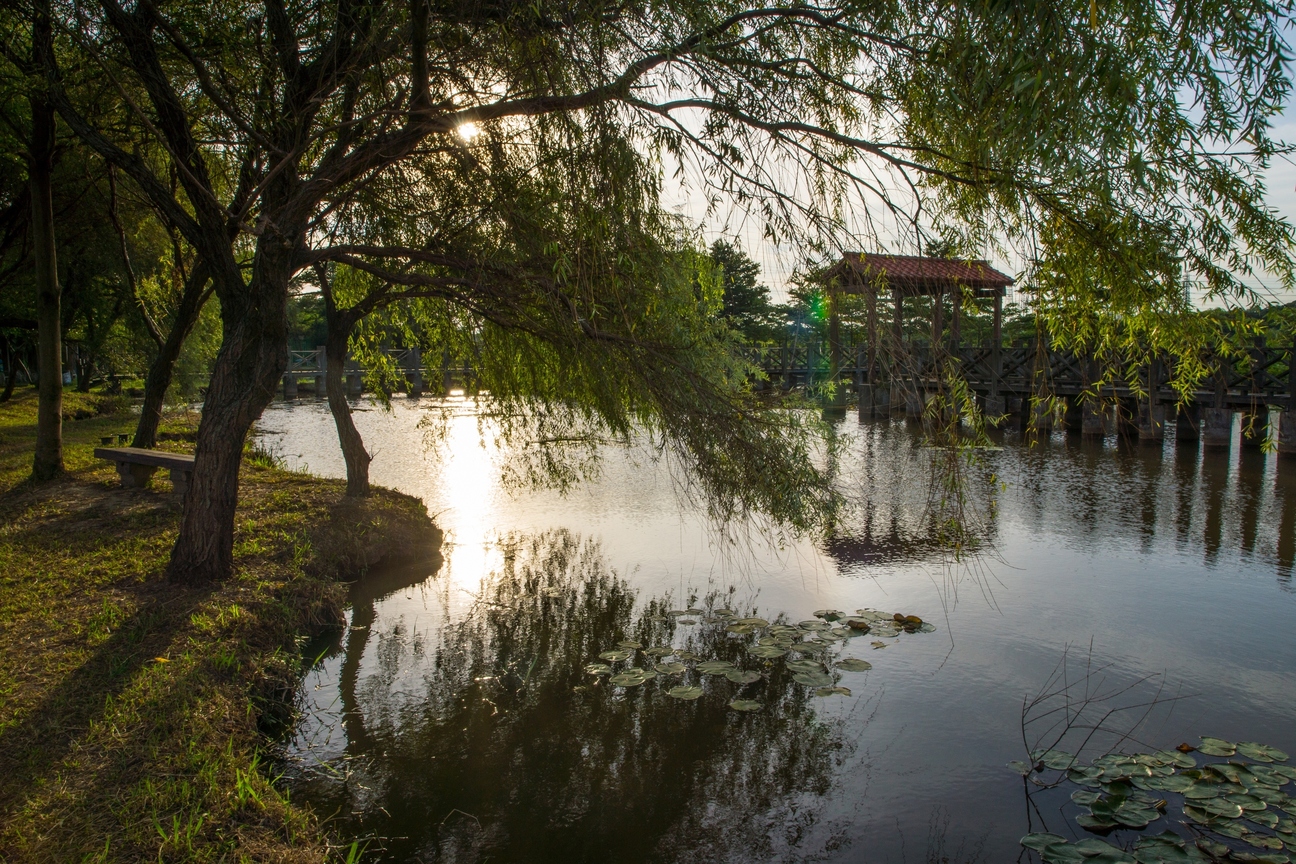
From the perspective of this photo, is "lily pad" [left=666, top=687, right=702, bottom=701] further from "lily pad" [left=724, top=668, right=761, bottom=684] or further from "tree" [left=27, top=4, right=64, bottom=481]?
"tree" [left=27, top=4, right=64, bottom=481]

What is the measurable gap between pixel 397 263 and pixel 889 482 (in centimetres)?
808

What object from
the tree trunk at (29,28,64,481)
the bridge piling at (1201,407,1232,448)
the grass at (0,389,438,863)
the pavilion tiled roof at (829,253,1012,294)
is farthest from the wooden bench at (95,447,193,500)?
the bridge piling at (1201,407,1232,448)

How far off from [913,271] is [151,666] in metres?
4.44

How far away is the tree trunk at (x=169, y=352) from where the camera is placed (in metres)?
9.70

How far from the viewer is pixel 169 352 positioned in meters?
9.82

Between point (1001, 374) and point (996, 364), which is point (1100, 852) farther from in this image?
point (1001, 374)

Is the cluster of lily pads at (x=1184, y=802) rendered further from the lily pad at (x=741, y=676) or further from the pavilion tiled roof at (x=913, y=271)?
the pavilion tiled roof at (x=913, y=271)

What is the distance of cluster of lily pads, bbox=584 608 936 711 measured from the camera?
5.34 meters

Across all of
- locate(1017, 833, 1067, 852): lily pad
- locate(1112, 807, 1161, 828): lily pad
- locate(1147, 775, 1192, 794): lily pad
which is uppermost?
locate(1147, 775, 1192, 794): lily pad

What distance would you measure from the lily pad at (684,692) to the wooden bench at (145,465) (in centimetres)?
523

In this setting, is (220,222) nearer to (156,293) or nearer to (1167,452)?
(156,293)

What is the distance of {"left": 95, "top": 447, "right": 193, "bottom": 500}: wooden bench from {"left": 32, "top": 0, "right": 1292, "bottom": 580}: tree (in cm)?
260

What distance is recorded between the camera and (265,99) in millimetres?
5816

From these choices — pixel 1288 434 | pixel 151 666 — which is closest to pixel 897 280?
pixel 151 666
